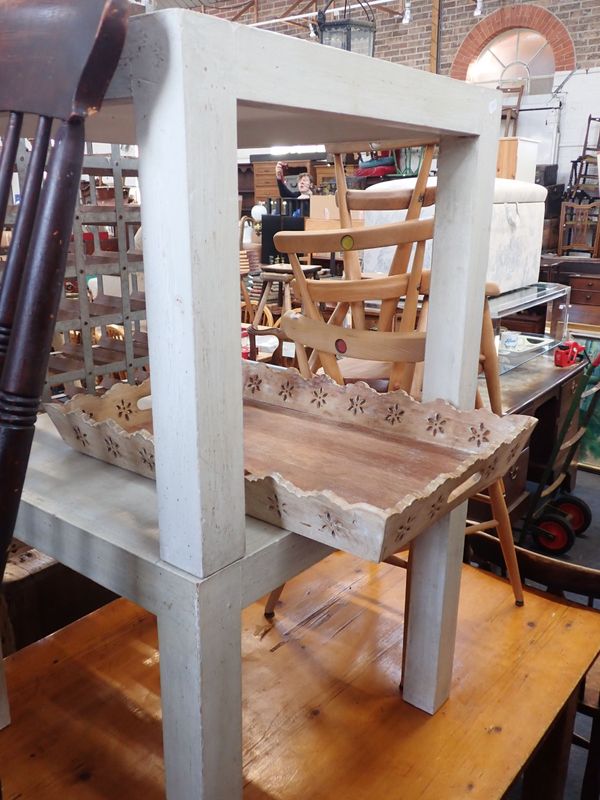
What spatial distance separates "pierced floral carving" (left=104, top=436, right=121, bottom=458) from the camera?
2.74 feet

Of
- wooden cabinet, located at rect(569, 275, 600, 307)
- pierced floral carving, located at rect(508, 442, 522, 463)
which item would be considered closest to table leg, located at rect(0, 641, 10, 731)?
pierced floral carving, located at rect(508, 442, 522, 463)

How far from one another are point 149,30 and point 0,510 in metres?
0.38

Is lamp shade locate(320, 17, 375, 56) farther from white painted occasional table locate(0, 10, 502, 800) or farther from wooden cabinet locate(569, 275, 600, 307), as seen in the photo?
white painted occasional table locate(0, 10, 502, 800)

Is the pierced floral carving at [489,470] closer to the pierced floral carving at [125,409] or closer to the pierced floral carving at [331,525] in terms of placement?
the pierced floral carving at [331,525]

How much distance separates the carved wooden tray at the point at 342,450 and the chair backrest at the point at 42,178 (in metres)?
0.26

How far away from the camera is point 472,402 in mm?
949

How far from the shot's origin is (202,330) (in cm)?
56

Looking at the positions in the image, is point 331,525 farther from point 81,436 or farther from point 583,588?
point 583,588

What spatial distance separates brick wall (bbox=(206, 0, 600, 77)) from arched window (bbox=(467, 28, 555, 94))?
0.41ft

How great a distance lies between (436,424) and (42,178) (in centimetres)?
59

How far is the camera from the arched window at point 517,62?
700 cm

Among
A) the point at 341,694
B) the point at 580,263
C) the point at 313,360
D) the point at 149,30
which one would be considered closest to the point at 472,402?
the point at 341,694

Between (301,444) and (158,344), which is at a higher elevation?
(158,344)

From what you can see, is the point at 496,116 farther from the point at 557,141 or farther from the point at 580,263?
the point at 557,141
